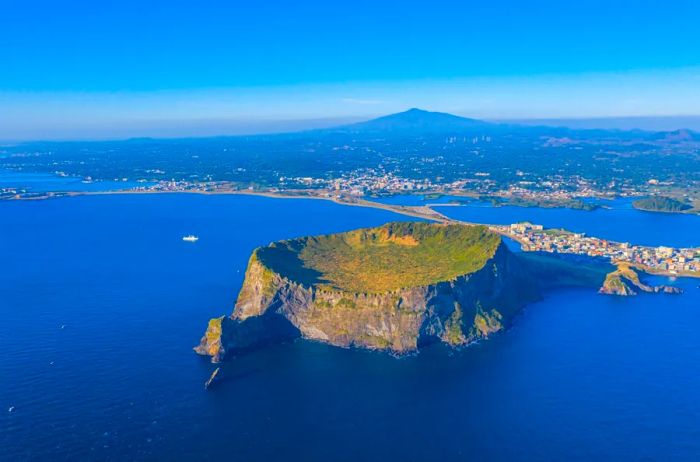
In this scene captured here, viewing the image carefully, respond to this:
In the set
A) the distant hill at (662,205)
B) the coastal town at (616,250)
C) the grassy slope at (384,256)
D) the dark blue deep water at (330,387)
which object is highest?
the grassy slope at (384,256)

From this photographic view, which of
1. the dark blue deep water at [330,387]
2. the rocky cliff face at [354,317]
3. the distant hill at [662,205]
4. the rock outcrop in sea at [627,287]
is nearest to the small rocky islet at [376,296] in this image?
the rocky cliff face at [354,317]

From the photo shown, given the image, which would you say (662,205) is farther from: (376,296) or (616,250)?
(376,296)

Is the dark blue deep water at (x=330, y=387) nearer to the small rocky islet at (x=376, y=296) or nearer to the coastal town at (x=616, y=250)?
the small rocky islet at (x=376, y=296)

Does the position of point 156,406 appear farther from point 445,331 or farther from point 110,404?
point 445,331

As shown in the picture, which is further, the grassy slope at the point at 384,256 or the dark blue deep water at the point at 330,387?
the grassy slope at the point at 384,256

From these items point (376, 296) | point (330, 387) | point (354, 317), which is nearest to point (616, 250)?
point (376, 296)

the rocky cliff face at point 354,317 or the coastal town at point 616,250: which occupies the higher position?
the rocky cliff face at point 354,317

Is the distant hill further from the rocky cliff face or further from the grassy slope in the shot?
the rocky cliff face
